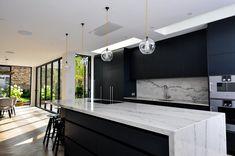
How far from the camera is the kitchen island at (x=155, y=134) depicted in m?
1.24

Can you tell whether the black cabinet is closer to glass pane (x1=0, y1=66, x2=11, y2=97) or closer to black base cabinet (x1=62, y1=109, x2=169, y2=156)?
black base cabinet (x1=62, y1=109, x2=169, y2=156)

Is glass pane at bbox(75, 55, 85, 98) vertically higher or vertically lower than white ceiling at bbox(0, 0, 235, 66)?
lower

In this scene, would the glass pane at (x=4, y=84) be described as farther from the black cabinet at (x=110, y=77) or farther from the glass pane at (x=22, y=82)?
the black cabinet at (x=110, y=77)

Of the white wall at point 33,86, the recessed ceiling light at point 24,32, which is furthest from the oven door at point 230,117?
the white wall at point 33,86

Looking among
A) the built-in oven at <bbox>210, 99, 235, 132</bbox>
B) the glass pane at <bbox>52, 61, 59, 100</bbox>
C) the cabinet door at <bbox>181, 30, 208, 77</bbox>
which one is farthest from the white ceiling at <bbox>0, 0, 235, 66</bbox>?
the glass pane at <bbox>52, 61, 59, 100</bbox>

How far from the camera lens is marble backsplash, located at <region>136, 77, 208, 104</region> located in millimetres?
4006

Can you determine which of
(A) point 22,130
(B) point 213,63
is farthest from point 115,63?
(A) point 22,130

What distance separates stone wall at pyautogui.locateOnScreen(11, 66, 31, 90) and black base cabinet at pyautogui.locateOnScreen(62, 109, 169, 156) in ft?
30.1

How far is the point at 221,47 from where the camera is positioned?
3.11 m

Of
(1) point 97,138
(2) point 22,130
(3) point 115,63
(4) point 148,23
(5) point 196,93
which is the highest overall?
(4) point 148,23

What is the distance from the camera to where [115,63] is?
5.89 m

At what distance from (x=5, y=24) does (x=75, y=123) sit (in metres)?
2.91

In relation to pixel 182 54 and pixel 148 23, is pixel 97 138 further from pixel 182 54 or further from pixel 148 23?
pixel 182 54

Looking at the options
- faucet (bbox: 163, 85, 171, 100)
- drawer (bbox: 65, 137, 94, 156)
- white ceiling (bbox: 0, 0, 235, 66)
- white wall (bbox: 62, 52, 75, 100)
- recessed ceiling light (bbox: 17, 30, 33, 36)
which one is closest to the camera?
drawer (bbox: 65, 137, 94, 156)
